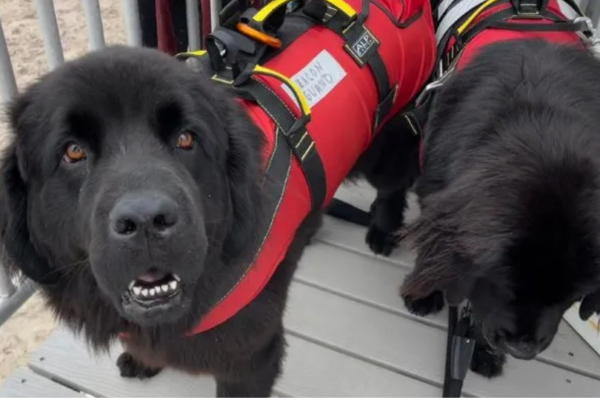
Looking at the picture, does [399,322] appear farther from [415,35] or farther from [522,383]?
[415,35]

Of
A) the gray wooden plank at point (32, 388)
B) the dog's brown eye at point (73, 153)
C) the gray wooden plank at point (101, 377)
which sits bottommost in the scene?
the gray wooden plank at point (32, 388)

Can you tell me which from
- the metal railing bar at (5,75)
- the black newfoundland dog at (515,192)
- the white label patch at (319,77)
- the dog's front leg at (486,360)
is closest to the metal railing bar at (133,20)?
the metal railing bar at (5,75)

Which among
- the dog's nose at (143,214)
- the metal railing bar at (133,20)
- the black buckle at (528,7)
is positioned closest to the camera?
the dog's nose at (143,214)

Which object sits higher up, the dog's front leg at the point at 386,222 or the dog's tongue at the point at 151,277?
the dog's tongue at the point at 151,277

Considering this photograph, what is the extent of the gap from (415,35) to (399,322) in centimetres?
101

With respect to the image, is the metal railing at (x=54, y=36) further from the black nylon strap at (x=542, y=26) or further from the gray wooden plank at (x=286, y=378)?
the black nylon strap at (x=542, y=26)

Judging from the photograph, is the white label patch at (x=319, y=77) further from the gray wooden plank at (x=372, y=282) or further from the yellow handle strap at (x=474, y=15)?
the gray wooden plank at (x=372, y=282)

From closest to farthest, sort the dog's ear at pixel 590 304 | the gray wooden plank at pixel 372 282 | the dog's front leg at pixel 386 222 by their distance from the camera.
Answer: the dog's ear at pixel 590 304 < the gray wooden plank at pixel 372 282 < the dog's front leg at pixel 386 222

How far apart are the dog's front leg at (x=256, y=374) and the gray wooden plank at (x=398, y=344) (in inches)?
14.9

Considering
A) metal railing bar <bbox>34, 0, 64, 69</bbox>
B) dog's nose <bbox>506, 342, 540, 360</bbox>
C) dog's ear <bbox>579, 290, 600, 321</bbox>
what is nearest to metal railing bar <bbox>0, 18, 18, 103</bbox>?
metal railing bar <bbox>34, 0, 64, 69</bbox>

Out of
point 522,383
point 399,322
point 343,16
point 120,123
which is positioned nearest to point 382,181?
point 399,322

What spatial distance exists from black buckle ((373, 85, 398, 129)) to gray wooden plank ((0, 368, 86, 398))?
132 centimetres

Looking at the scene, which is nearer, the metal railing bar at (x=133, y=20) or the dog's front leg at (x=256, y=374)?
the dog's front leg at (x=256, y=374)

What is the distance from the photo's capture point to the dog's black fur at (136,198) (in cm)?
129
